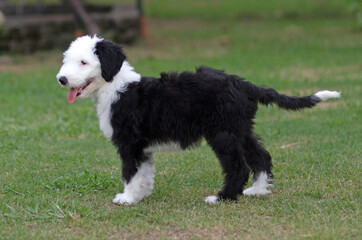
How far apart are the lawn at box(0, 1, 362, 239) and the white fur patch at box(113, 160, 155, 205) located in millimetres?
119

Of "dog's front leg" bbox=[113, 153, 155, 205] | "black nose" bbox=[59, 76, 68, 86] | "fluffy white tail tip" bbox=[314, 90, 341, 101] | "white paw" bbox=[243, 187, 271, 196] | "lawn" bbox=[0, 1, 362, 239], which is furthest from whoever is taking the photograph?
"white paw" bbox=[243, 187, 271, 196]

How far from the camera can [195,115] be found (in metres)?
5.54

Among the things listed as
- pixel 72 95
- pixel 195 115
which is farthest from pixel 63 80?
pixel 195 115

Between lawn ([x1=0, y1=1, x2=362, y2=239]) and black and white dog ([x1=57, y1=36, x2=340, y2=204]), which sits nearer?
lawn ([x1=0, y1=1, x2=362, y2=239])

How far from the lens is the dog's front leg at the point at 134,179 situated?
5.60 metres

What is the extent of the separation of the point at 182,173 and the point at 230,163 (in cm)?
146

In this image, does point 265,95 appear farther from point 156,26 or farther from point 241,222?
point 156,26

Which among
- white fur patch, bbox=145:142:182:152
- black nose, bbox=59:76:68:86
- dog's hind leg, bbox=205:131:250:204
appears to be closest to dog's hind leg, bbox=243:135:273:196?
dog's hind leg, bbox=205:131:250:204

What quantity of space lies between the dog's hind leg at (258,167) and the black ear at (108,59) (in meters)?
1.51

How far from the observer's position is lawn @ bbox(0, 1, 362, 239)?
196 inches

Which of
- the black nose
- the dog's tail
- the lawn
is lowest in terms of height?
the lawn

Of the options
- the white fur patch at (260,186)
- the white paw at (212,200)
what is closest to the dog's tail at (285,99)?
the white fur patch at (260,186)

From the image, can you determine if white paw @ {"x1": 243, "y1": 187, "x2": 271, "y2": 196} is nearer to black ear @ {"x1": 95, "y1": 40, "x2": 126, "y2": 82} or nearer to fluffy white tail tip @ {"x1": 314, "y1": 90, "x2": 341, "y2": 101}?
fluffy white tail tip @ {"x1": 314, "y1": 90, "x2": 341, "y2": 101}

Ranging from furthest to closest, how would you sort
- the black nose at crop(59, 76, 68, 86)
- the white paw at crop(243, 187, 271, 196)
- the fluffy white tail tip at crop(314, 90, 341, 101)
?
the white paw at crop(243, 187, 271, 196) < the fluffy white tail tip at crop(314, 90, 341, 101) < the black nose at crop(59, 76, 68, 86)
